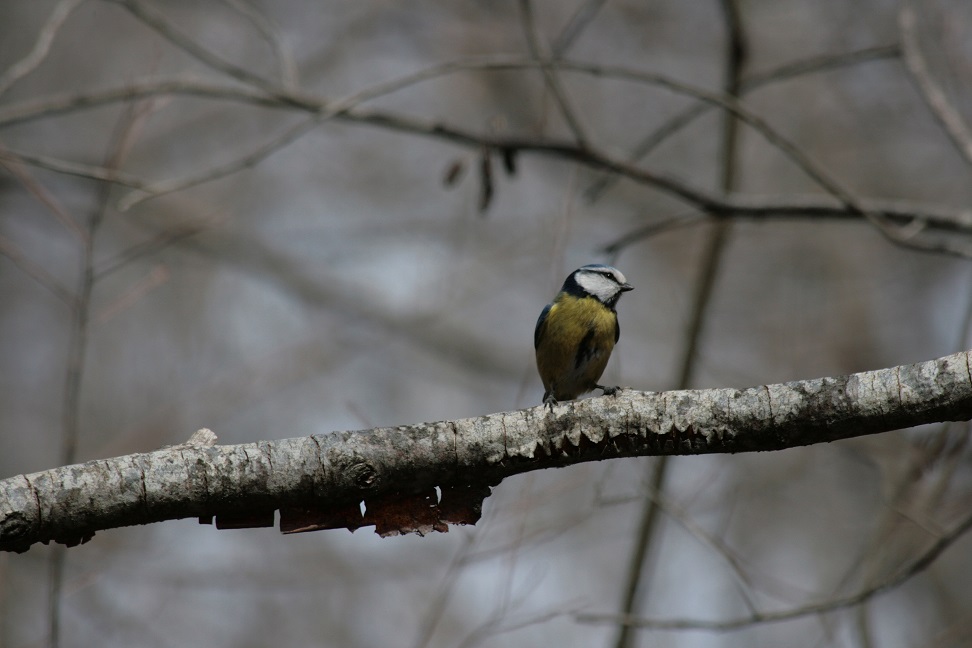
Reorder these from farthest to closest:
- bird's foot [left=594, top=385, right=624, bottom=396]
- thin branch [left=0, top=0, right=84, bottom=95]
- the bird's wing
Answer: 1. the bird's wing
2. thin branch [left=0, top=0, right=84, bottom=95]
3. bird's foot [left=594, top=385, right=624, bottom=396]

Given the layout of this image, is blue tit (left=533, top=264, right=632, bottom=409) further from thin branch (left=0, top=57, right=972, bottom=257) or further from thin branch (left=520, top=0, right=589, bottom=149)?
thin branch (left=520, top=0, right=589, bottom=149)

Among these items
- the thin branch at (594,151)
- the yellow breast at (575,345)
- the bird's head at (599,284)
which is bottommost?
the yellow breast at (575,345)

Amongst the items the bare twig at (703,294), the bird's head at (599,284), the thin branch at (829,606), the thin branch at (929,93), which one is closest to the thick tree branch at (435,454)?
the thin branch at (829,606)

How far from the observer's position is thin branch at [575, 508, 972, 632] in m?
3.50

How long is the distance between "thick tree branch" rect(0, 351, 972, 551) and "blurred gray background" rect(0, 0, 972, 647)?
170 inches

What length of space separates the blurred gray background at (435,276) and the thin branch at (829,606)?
3.01 meters

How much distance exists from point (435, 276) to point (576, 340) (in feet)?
10.3

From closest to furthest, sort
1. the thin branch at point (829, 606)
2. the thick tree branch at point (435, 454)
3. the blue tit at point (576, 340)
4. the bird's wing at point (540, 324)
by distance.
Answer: the thick tree branch at point (435, 454), the thin branch at point (829, 606), the blue tit at point (576, 340), the bird's wing at point (540, 324)

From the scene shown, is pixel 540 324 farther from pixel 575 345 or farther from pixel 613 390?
pixel 613 390

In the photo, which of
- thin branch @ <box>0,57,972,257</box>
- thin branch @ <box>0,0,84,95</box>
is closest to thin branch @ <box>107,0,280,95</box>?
thin branch @ <box>0,57,972,257</box>

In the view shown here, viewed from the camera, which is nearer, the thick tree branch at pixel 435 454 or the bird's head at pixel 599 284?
the thick tree branch at pixel 435 454

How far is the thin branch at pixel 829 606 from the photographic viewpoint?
3.50m

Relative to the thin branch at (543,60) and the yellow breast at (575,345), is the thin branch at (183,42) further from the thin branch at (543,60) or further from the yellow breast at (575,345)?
the yellow breast at (575,345)

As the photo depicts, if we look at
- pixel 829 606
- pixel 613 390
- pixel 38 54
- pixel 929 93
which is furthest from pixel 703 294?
pixel 38 54
